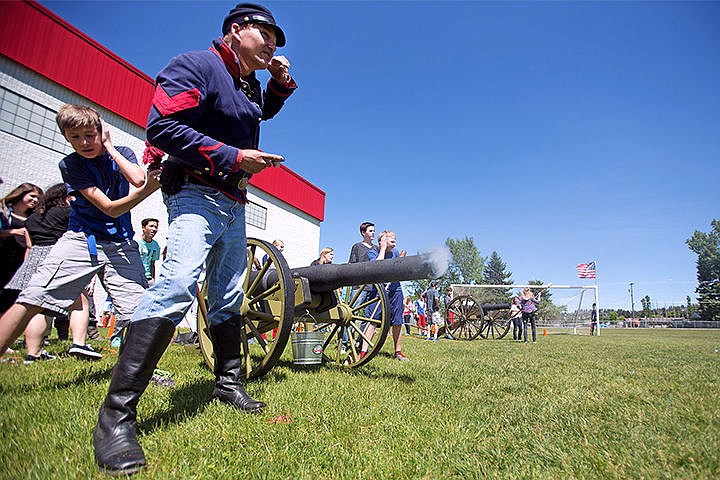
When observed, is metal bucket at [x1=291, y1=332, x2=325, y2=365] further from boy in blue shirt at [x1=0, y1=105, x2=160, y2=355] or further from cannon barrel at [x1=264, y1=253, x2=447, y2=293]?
boy in blue shirt at [x1=0, y1=105, x2=160, y2=355]

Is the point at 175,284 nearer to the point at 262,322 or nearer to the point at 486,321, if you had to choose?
the point at 262,322

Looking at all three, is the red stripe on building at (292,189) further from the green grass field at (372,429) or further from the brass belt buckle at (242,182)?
the brass belt buckle at (242,182)

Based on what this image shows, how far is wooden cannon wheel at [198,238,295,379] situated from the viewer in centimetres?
301

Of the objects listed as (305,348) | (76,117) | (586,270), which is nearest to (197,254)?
(76,117)

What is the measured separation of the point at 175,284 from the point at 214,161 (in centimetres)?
61

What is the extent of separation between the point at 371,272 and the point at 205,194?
1678mm

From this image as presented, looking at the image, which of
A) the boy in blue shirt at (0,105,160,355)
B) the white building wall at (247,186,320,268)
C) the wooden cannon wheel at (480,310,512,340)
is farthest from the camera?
the white building wall at (247,186,320,268)

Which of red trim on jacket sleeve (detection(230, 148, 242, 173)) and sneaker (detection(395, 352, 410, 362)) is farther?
sneaker (detection(395, 352, 410, 362))

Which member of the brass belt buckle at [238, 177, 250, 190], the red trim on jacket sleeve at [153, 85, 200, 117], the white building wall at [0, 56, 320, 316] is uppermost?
the white building wall at [0, 56, 320, 316]

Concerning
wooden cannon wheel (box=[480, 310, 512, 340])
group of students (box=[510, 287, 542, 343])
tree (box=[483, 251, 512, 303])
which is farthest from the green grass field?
tree (box=[483, 251, 512, 303])

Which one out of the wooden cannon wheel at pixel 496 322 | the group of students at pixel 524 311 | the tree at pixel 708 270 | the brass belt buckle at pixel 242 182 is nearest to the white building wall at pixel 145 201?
the brass belt buckle at pixel 242 182

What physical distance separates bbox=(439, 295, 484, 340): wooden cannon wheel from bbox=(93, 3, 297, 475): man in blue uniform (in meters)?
11.3

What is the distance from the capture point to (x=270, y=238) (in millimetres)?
18719

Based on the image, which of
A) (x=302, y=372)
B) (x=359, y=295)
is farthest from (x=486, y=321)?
(x=302, y=372)
